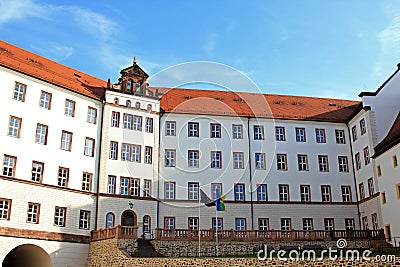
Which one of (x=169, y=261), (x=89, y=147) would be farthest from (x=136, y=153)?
(x=169, y=261)

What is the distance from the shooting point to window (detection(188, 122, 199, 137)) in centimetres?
3869

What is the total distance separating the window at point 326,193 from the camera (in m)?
38.9

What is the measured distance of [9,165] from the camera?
2948cm

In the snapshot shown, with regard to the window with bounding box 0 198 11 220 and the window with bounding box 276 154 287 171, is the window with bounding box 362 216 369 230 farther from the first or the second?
the window with bounding box 0 198 11 220

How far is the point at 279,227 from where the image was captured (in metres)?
37.4

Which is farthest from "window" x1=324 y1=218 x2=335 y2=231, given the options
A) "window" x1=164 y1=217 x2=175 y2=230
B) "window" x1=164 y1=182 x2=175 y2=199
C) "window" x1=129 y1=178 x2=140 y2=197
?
"window" x1=129 y1=178 x2=140 y2=197

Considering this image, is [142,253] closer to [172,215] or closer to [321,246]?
[172,215]

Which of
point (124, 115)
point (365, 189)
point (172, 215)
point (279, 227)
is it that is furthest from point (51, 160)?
point (365, 189)

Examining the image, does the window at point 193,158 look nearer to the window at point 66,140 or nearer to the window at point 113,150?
the window at point 113,150

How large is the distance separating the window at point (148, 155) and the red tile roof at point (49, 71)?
5.34 meters

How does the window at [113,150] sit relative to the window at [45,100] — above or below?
below

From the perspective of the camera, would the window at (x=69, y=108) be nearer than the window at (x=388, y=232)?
No

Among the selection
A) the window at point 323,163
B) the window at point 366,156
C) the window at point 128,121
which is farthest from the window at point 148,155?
the window at point 366,156

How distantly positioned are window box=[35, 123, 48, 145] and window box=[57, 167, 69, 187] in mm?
2150
